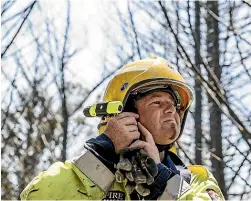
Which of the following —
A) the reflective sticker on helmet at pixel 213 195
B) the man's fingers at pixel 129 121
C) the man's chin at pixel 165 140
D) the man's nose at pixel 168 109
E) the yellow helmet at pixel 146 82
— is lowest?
the reflective sticker on helmet at pixel 213 195

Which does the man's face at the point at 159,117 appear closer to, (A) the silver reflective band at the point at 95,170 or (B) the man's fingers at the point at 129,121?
(B) the man's fingers at the point at 129,121

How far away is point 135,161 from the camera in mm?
2840

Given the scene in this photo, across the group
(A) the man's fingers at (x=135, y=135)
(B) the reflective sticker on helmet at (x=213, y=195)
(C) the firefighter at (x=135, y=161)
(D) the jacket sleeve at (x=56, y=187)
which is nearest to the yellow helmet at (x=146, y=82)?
(C) the firefighter at (x=135, y=161)

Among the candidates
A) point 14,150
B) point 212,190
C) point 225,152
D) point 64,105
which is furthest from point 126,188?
point 14,150

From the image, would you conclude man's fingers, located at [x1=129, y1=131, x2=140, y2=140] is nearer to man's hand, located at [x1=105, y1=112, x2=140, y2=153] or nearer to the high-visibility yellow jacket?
man's hand, located at [x1=105, y1=112, x2=140, y2=153]

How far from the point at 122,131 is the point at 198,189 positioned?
466 millimetres

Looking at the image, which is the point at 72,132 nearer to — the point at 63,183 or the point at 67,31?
the point at 67,31

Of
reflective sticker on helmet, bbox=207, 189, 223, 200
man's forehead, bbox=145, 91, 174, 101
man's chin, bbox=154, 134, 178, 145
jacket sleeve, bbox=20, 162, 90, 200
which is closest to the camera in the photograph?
jacket sleeve, bbox=20, 162, 90, 200

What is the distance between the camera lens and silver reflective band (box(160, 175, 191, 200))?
111 inches

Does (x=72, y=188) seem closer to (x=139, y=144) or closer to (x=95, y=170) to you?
(x=95, y=170)

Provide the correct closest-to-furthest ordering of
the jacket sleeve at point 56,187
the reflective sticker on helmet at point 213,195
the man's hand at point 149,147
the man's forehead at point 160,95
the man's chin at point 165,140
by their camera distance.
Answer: the jacket sleeve at point 56,187 → the man's hand at point 149,147 → the reflective sticker on helmet at point 213,195 → the man's chin at point 165,140 → the man's forehead at point 160,95

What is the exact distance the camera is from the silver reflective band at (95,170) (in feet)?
9.33

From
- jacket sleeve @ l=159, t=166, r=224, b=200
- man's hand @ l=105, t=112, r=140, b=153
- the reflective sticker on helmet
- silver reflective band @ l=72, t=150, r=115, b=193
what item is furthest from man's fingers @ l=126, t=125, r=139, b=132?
the reflective sticker on helmet

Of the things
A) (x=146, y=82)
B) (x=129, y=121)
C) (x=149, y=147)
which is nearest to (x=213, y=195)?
(x=149, y=147)
